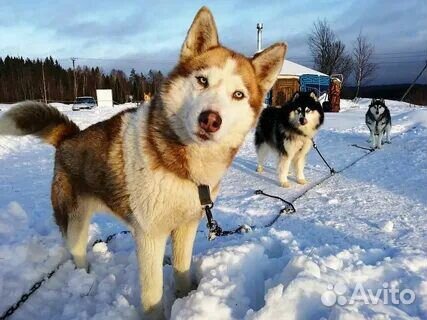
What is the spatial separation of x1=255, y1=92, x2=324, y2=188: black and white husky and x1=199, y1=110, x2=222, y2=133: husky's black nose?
453 centimetres

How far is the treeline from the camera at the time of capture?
60750 mm

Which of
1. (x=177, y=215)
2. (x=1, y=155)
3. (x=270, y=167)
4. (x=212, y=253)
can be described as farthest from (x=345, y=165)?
(x=1, y=155)

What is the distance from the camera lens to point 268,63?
273 centimetres

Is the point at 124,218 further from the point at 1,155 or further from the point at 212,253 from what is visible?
the point at 1,155

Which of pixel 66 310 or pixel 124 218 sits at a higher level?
pixel 124 218

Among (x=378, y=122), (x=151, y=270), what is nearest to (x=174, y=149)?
(x=151, y=270)

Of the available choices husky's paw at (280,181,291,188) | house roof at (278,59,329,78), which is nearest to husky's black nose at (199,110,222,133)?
husky's paw at (280,181,291,188)

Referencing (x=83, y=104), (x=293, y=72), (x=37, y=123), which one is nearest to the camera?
(x=37, y=123)

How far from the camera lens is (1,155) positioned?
355 inches

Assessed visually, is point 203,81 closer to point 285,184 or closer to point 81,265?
point 81,265

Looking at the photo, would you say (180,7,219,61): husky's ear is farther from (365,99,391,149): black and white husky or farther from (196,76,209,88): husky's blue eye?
(365,99,391,149): black and white husky

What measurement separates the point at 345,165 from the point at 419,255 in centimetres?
499

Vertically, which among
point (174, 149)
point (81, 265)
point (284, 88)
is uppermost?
point (284, 88)

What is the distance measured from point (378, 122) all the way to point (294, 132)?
14.8ft
